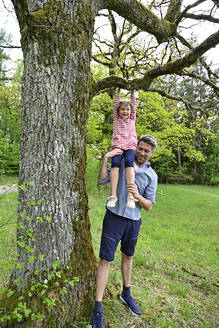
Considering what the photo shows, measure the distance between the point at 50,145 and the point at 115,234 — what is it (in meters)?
1.20

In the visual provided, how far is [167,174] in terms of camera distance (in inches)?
1193

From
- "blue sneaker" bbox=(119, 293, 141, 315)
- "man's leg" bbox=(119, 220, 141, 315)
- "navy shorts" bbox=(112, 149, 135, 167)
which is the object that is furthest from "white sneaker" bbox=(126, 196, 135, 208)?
"blue sneaker" bbox=(119, 293, 141, 315)

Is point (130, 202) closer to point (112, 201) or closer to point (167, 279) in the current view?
point (112, 201)

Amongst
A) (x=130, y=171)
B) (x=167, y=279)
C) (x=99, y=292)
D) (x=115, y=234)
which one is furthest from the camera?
(x=167, y=279)

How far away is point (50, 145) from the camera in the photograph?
2186 millimetres

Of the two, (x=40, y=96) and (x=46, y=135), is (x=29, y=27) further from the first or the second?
(x=46, y=135)

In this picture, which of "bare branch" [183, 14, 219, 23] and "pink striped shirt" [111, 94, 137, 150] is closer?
"pink striped shirt" [111, 94, 137, 150]

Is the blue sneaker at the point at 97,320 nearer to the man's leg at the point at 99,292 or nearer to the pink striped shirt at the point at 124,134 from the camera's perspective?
the man's leg at the point at 99,292

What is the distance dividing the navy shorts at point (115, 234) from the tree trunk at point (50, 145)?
14.8 inches

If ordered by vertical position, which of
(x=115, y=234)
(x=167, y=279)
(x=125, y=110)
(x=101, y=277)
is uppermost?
(x=125, y=110)

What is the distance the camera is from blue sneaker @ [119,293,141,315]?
2711mm

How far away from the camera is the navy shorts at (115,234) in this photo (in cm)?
242

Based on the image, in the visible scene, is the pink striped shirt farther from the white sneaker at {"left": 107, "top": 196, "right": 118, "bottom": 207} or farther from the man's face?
the white sneaker at {"left": 107, "top": 196, "right": 118, "bottom": 207}

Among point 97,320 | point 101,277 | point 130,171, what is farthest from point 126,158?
point 97,320
